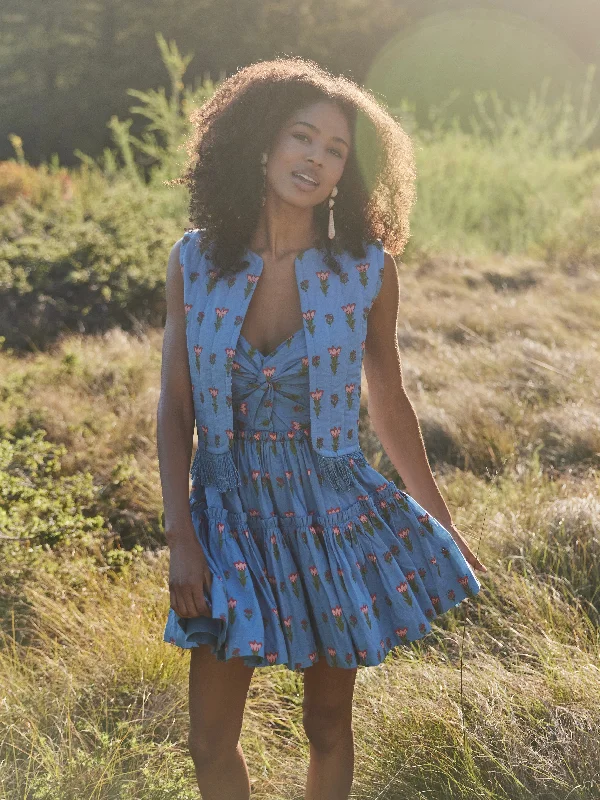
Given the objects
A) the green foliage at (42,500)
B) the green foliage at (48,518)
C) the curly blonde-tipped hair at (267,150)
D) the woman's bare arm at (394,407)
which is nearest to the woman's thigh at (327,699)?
the woman's bare arm at (394,407)

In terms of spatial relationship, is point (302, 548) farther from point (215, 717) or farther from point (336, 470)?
point (215, 717)

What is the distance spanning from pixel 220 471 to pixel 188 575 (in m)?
0.27

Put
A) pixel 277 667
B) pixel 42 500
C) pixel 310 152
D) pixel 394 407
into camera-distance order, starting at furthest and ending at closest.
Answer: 1. pixel 42 500
2. pixel 277 667
3. pixel 394 407
4. pixel 310 152

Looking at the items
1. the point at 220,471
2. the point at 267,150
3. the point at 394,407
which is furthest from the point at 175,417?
the point at 267,150

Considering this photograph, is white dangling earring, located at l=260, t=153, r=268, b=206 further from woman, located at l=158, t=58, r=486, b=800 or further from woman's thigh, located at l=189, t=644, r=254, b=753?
woman's thigh, located at l=189, t=644, r=254, b=753

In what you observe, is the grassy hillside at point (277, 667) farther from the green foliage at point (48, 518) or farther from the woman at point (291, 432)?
the woman at point (291, 432)

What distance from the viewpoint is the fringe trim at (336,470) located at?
206 cm

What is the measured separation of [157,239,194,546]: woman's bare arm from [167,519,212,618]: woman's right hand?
0.01 m

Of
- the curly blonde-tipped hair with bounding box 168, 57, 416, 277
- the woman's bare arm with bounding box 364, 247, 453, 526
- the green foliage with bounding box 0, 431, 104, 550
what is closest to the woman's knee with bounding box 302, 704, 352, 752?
the woman's bare arm with bounding box 364, 247, 453, 526

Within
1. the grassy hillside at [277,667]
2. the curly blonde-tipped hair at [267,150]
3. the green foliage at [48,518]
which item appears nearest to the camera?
the curly blonde-tipped hair at [267,150]

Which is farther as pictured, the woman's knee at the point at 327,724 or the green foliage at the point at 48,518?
the green foliage at the point at 48,518

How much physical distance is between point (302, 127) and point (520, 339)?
4.12 m

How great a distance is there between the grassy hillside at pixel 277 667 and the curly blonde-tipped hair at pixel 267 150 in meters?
0.95

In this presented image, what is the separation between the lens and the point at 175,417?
204 centimetres
